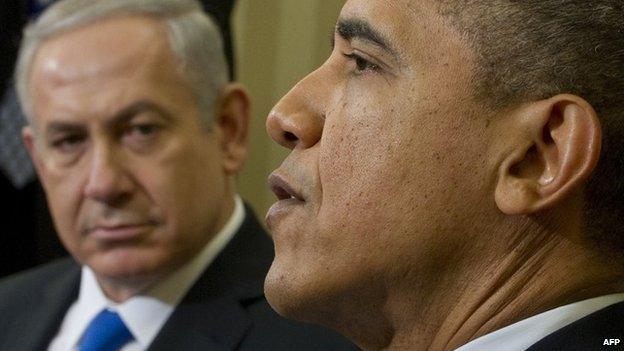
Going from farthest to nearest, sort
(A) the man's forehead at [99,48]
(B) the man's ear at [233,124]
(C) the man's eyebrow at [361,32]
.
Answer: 1. (B) the man's ear at [233,124]
2. (A) the man's forehead at [99,48]
3. (C) the man's eyebrow at [361,32]

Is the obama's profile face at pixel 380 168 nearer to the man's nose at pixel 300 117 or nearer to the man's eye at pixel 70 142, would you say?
the man's nose at pixel 300 117

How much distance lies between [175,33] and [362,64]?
1115mm

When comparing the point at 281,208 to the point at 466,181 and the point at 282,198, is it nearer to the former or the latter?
the point at 282,198

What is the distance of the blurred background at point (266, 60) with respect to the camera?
123 inches

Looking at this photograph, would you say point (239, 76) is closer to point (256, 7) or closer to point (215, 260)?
point (256, 7)

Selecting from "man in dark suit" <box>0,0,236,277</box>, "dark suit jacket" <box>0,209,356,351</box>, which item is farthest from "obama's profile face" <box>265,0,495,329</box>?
"man in dark suit" <box>0,0,236,277</box>

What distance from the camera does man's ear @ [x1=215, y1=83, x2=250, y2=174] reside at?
2531 millimetres

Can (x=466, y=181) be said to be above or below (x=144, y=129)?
above

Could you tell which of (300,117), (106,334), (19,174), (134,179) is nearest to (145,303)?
(106,334)

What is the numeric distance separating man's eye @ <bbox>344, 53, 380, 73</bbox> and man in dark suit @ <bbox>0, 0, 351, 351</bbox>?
86 centimetres

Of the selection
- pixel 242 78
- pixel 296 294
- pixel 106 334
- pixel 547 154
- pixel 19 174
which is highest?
pixel 547 154

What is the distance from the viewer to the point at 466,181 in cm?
137

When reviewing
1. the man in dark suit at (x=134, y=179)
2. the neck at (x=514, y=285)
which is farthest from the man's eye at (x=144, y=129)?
the neck at (x=514, y=285)

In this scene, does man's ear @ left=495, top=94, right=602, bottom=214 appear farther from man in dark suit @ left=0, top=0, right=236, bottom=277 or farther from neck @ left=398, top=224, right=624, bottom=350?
man in dark suit @ left=0, top=0, right=236, bottom=277
